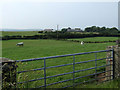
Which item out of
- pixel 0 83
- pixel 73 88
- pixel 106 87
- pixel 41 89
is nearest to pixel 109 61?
pixel 106 87

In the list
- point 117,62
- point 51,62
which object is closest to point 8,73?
point 117,62

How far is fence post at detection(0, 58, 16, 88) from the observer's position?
14.0 ft

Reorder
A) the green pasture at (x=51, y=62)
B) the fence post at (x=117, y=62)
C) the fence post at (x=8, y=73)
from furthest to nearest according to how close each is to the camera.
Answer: the fence post at (x=117, y=62) < the green pasture at (x=51, y=62) < the fence post at (x=8, y=73)

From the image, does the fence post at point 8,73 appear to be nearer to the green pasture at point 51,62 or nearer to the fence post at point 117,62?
the green pasture at point 51,62

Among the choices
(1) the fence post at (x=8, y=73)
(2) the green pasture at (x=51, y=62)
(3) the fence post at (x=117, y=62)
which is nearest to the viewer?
(1) the fence post at (x=8, y=73)

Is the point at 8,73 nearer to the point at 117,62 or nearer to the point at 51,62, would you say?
the point at 117,62

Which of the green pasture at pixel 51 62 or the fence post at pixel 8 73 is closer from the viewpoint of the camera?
the fence post at pixel 8 73

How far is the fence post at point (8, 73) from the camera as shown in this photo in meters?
4.26

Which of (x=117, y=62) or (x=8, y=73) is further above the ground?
(x=8, y=73)

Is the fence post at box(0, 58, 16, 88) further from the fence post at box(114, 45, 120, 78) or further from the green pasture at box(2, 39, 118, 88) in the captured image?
the fence post at box(114, 45, 120, 78)

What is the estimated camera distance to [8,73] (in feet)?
14.1

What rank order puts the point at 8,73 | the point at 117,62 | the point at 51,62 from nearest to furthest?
the point at 8,73
the point at 117,62
the point at 51,62

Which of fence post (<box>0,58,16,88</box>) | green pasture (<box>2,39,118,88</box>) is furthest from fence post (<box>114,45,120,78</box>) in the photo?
fence post (<box>0,58,16,88</box>)

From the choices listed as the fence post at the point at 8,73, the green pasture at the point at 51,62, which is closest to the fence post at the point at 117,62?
the green pasture at the point at 51,62
